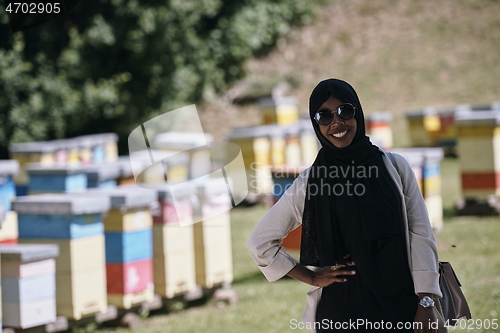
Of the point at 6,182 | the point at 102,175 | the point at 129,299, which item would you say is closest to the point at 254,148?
the point at 102,175

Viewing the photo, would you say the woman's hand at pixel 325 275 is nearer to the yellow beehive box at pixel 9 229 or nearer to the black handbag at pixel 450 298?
the black handbag at pixel 450 298

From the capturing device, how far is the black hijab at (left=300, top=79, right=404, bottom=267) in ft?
7.36

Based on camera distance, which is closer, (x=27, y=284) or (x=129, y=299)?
(x=27, y=284)

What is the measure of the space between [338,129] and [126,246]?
3.18 m

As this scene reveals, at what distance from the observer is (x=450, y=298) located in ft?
7.79

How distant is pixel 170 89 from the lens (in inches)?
646

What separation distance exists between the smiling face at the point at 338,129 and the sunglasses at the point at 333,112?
0.01 meters

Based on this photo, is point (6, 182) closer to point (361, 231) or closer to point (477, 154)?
point (361, 231)

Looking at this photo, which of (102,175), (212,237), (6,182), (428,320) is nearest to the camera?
(428,320)

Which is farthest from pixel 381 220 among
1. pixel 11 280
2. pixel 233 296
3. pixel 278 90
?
pixel 278 90

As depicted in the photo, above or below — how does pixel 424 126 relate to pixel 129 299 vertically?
above

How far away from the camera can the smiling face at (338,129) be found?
2.32 metres

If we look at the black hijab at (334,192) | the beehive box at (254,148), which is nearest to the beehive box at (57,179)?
the beehive box at (254,148)

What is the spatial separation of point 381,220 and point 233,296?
398 centimetres
